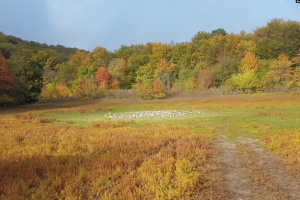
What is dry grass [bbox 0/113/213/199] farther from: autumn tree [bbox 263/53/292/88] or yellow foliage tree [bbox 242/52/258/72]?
yellow foliage tree [bbox 242/52/258/72]

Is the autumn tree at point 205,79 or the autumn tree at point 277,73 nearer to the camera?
the autumn tree at point 277,73

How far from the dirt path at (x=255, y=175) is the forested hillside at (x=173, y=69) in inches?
1760

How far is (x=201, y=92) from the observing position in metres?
63.7

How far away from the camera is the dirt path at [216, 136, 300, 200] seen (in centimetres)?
579

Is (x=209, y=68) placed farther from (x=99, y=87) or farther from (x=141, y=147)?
(x=141, y=147)

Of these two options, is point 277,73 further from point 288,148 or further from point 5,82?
point 5,82

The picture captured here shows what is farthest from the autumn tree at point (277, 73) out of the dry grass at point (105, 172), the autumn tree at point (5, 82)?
→ the dry grass at point (105, 172)

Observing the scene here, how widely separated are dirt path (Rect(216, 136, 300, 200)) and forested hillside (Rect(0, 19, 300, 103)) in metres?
44.7

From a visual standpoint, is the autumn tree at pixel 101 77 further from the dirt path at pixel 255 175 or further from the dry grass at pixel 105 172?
the dirt path at pixel 255 175

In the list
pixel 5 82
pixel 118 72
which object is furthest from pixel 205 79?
pixel 5 82

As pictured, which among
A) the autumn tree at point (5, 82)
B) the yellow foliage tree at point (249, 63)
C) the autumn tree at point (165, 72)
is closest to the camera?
the autumn tree at point (5, 82)

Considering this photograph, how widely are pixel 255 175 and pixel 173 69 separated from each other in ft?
259

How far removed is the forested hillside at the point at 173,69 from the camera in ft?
196

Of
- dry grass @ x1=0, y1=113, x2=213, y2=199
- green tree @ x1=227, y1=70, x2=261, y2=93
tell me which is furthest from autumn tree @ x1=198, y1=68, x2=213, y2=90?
dry grass @ x1=0, y1=113, x2=213, y2=199
